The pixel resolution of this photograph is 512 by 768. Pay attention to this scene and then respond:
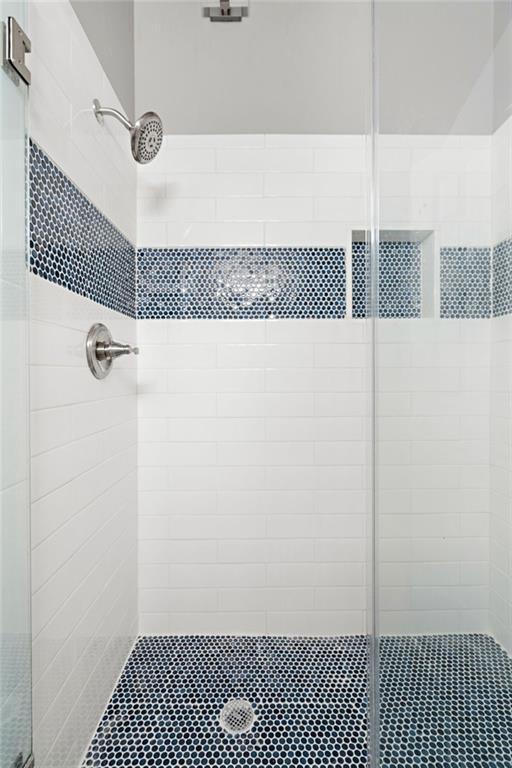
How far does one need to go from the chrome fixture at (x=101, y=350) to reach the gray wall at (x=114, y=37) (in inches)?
33.8

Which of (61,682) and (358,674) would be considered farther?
(358,674)

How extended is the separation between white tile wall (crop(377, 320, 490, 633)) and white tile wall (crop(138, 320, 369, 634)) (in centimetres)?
64

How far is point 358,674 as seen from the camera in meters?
1.53

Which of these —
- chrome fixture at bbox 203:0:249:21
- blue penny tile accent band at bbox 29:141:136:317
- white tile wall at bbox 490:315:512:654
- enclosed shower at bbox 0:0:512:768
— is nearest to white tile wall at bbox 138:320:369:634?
enclosed shower at bbox 0:0:512:768

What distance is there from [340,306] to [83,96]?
111cm

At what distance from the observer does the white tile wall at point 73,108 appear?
1.00 metres

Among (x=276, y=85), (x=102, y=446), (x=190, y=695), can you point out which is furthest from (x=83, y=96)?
(x=190, y=695)

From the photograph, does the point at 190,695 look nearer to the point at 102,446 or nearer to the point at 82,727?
the point at 82,727

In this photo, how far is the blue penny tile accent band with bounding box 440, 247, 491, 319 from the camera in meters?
0.95

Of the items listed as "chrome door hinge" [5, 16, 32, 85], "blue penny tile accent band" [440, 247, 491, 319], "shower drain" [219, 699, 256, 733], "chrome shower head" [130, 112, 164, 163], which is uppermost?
"chrome shower head" [130, 112, 164, 163]

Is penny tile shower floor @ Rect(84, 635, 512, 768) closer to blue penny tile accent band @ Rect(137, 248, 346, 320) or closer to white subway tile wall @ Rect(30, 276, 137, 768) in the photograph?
white subway tile wall @ Rect(30, 276, 137, 768)

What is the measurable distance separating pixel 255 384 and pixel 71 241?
882mm

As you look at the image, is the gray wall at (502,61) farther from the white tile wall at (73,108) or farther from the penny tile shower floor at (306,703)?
the penny tile shower floor at (306,703)

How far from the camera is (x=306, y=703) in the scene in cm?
140
